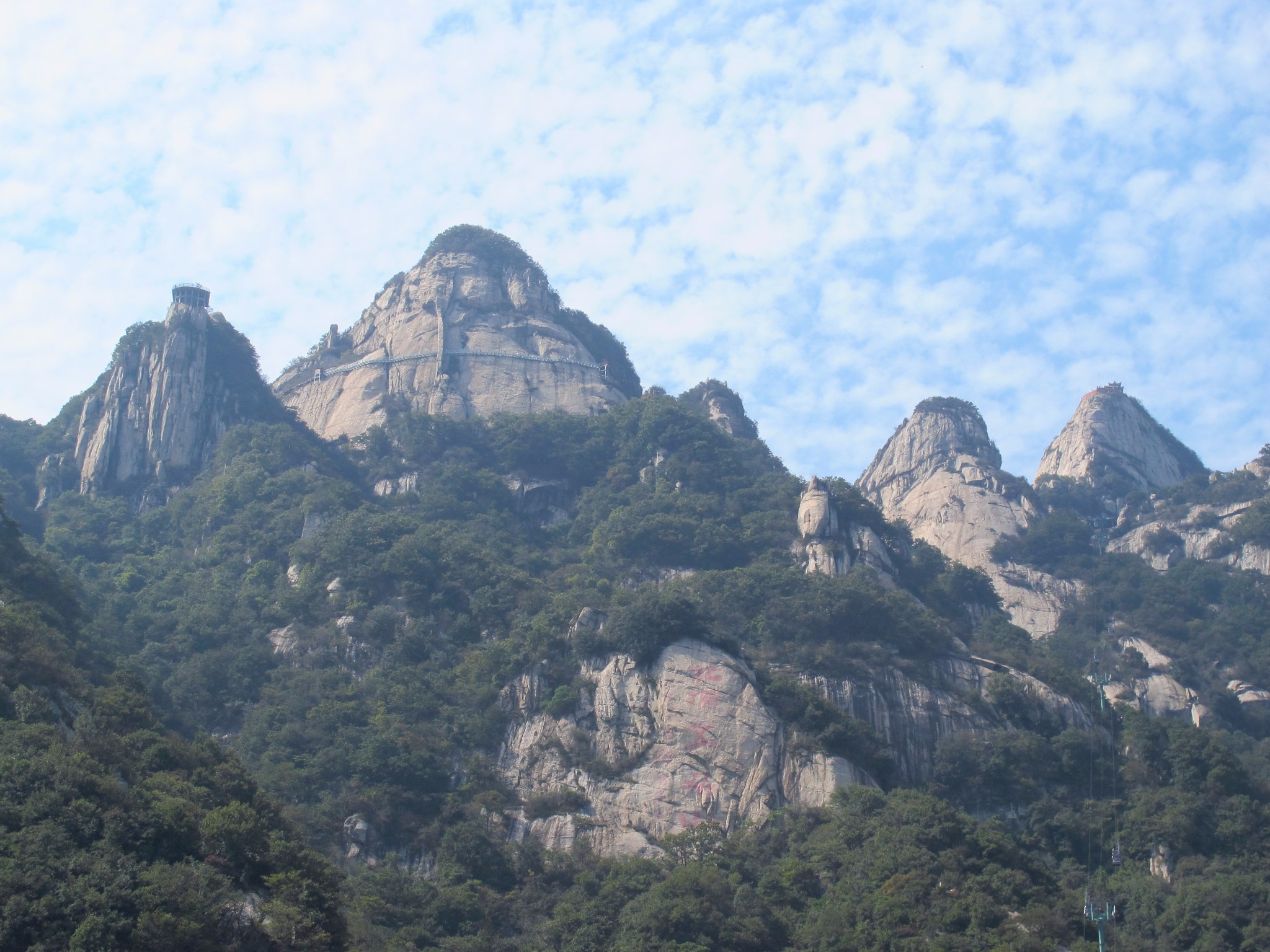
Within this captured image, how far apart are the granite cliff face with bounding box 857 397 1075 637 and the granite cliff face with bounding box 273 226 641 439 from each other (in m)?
19.7

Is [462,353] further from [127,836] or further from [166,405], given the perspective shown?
[127,836]

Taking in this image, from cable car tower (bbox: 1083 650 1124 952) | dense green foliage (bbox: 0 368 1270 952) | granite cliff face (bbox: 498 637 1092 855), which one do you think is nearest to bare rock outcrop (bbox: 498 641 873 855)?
granite cliff face (bbox: 498 637 1092 855)

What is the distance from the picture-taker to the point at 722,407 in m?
103

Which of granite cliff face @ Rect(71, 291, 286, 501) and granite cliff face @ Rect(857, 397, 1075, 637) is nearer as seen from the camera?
granite cliff face @ Rect(71, 291, 286, 501)

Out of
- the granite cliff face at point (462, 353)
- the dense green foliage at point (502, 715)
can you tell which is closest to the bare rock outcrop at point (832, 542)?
the dense green foliage at point (502, 715)

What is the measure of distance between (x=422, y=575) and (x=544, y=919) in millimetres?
20780

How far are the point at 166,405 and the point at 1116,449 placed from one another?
6447 centimetres

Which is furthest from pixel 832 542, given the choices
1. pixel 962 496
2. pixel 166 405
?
pixel 166 405

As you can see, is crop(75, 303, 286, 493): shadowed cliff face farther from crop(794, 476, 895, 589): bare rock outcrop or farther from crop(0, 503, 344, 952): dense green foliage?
crop(0, 503, 344, 952): dense green foliage

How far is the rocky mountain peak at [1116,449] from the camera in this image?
109375 mm

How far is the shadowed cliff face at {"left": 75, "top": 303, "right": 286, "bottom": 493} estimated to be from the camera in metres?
80.5

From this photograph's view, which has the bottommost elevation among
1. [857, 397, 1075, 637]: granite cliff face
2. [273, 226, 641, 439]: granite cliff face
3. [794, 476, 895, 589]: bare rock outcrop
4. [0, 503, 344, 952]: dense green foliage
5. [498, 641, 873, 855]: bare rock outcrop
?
[0, 503, 344, 952]: dense green foliage

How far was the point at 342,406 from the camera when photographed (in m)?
93.2

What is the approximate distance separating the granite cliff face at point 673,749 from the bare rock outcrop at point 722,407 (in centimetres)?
3949
